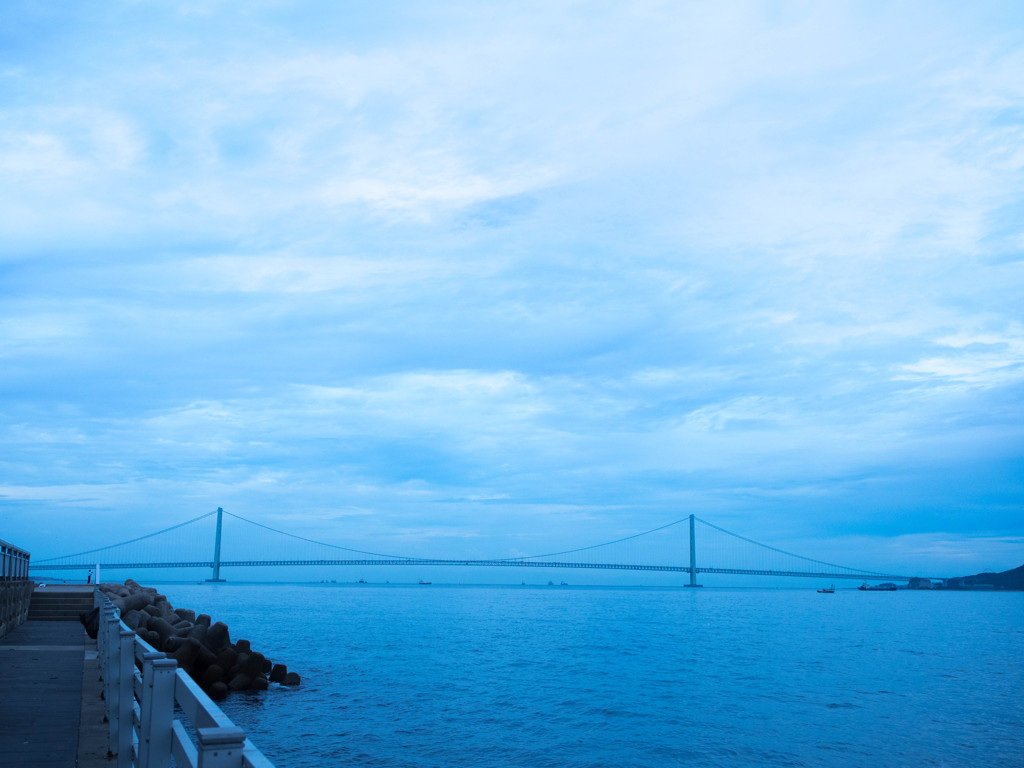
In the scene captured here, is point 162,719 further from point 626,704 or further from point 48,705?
point 626,704

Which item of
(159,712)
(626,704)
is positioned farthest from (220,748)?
(626,704)

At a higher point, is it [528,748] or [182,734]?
[182,734]

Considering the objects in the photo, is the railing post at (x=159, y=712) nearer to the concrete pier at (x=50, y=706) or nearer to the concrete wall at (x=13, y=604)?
the concrete pier at (x=50, y=706)

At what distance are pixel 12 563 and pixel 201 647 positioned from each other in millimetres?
3755

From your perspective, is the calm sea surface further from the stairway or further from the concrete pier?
the concrete pier

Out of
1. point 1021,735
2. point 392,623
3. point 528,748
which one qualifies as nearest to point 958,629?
point 392,623

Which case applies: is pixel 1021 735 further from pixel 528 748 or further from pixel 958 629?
pixel 958 629

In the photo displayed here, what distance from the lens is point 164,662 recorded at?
3.24 meters

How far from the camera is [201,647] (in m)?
15.8

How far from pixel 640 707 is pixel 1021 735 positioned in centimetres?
827

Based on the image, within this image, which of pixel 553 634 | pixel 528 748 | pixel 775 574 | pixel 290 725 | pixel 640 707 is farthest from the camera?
pixel 775 574

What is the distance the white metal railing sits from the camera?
1.97 m

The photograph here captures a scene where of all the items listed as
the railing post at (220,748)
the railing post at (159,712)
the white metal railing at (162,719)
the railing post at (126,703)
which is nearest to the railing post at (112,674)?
the white metal railing at (162,719)

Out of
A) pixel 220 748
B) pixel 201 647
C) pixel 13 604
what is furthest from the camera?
pixel 201 647
